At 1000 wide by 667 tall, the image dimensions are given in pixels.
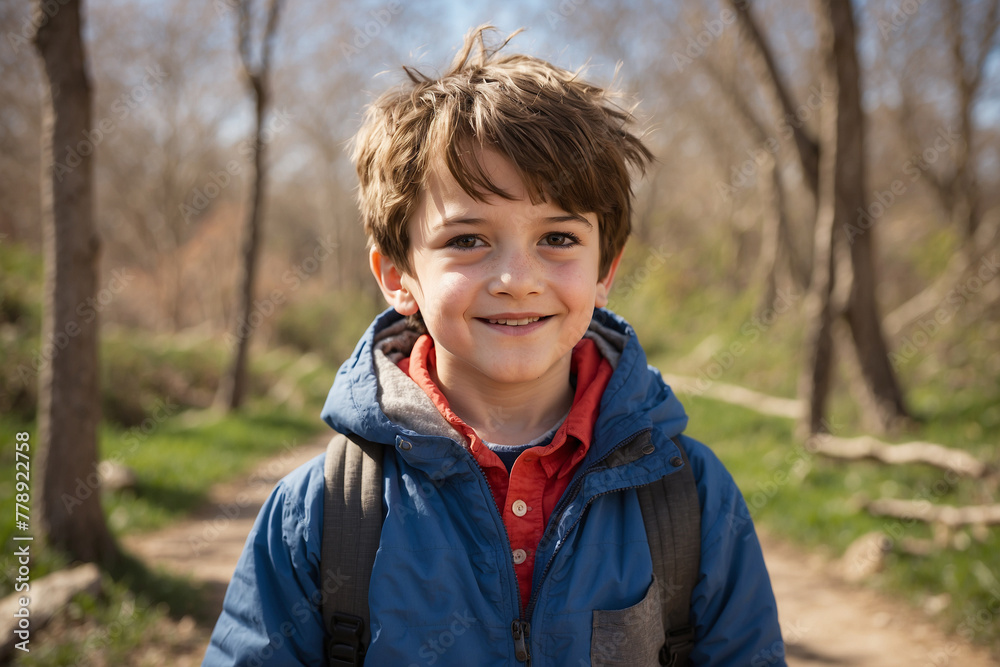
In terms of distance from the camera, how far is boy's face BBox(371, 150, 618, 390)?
1.43 m

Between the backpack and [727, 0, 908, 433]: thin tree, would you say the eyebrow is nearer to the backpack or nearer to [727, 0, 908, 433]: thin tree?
the backpack

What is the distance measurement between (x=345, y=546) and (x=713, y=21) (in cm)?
1363

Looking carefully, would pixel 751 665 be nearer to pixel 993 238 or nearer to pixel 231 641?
pixel 231 641

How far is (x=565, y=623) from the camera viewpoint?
134 cm

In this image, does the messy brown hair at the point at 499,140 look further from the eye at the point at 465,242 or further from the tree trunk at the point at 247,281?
the tree trunk at the point at 247,281

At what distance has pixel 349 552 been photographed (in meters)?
1.38

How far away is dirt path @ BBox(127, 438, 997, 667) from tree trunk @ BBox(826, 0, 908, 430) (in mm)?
2374

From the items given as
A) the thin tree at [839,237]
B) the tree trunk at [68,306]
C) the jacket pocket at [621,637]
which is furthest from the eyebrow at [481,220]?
the thin tree at [839,237]

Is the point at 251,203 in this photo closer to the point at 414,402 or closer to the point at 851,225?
the point at 851,225

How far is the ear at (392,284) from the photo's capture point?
1.71 meters

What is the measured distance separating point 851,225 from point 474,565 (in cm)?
524

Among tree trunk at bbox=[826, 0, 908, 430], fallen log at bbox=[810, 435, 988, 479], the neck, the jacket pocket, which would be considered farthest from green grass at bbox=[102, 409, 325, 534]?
tree trunk at bbox=[826, 0, 908, 430]

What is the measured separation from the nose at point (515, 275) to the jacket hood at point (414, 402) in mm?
330

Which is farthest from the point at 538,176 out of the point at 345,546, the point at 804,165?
the point at 804,165
